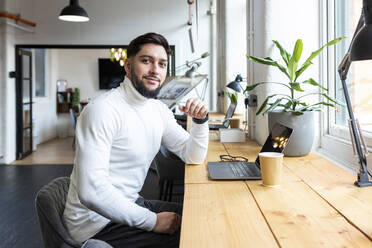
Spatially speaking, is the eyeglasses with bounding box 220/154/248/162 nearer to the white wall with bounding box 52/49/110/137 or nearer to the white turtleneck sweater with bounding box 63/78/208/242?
the white turtleneck sweater with bounding box 63/78/208/242

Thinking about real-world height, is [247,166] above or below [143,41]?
below

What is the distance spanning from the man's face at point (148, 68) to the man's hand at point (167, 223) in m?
0.56

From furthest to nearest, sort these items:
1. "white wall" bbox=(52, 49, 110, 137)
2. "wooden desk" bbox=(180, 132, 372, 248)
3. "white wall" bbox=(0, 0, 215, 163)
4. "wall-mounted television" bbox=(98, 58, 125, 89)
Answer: "wall-mounted television" bbox=(98, 58, 125, 89)
"white wall" bbox=(52, 49, 110, 137)
"white wall" bbox=(0, 0, 215, 163)
"wooden desk" bbox=(180, 132, 372, 248)

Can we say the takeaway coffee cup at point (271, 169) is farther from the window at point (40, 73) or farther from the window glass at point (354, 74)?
the window at point (40, 73)

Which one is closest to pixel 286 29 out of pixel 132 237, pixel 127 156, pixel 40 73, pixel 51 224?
pixel 127 156

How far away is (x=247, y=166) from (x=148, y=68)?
66cm

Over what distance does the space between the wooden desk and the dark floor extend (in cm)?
212

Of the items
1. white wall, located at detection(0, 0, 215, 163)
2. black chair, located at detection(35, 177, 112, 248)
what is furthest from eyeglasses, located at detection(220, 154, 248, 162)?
white wall, located at detection(0, 0, 215, 163)

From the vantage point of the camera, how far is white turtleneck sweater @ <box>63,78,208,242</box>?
54.2 inches

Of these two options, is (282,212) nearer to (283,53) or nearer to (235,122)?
(283,53)

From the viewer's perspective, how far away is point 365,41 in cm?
90

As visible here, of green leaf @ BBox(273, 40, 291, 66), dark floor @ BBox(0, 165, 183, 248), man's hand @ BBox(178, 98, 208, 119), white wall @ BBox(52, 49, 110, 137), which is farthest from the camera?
white wall @ BBox(52, 49, 110, 137)

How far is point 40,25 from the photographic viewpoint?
6.75 m

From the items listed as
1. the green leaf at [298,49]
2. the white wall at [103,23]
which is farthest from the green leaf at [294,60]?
the white wall at [103,23]
